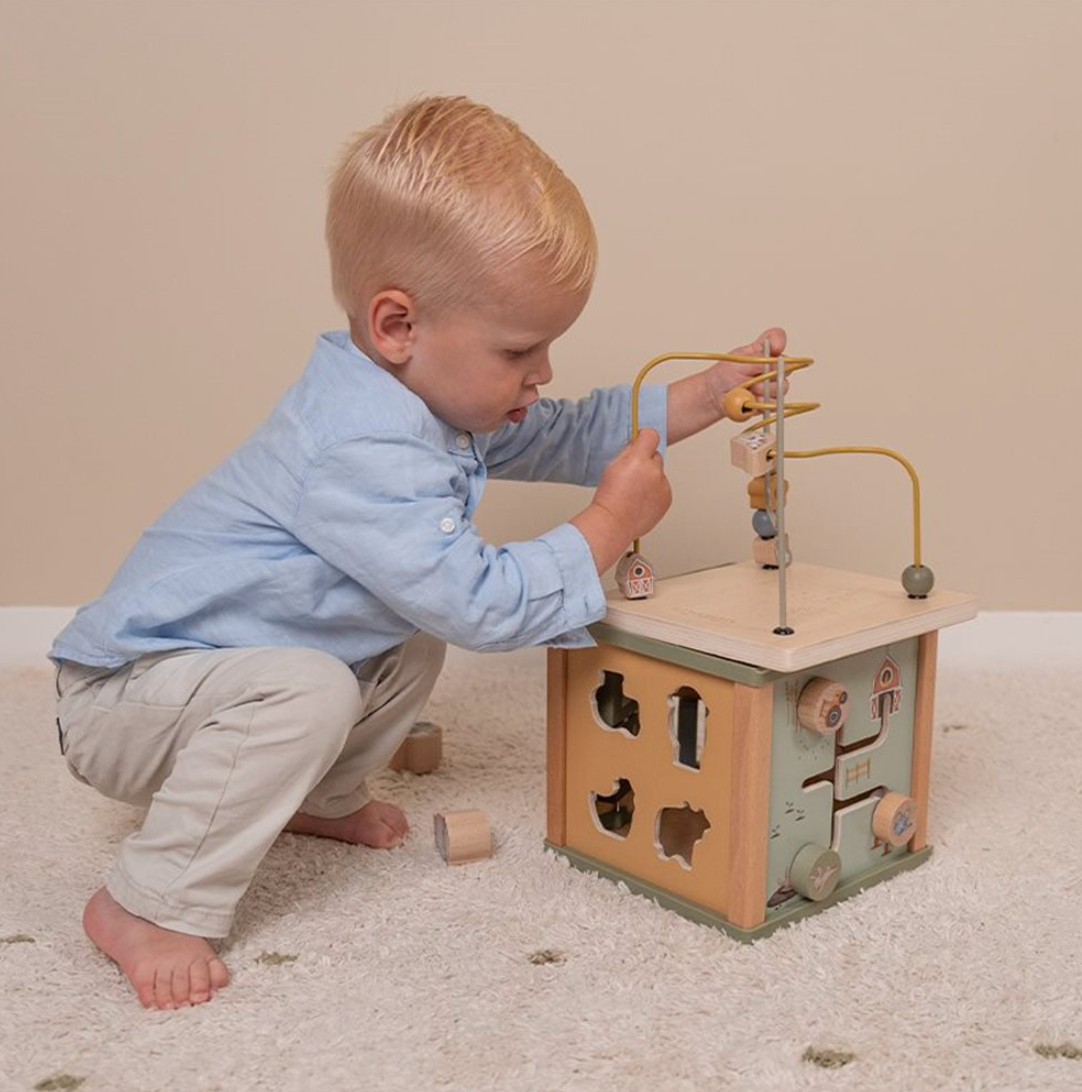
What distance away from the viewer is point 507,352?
94 centimetres

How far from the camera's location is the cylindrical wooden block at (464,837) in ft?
3.40

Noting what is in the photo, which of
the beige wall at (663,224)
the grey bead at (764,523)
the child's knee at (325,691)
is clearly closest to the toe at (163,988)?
the child's knee at (325,691)

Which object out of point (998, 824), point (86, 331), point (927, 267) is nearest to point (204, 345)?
point (86, 331)

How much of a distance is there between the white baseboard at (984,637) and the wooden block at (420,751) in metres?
0.52

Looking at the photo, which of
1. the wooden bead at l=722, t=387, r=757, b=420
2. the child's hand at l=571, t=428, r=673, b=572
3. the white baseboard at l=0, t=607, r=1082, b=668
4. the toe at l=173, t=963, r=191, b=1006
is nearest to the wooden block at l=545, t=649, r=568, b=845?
the child's hand at l=571, t=428, r=673, b=572

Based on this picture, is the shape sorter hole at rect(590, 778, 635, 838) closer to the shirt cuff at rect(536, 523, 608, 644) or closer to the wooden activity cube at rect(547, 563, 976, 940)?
the wooden activity cube at rect(547, 563, 976, 940)

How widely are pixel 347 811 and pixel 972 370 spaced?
81 cm

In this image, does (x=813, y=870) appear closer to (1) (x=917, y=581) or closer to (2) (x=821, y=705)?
(2) (x=821, y=705)

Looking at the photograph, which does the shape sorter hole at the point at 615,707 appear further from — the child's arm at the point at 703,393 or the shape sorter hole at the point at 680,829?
the child's arm at the point at 703,393

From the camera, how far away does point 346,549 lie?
2.99 ft

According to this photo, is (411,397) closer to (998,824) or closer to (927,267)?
(998,824)

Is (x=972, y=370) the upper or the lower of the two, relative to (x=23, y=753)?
upper

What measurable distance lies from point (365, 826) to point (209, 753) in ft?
0.77

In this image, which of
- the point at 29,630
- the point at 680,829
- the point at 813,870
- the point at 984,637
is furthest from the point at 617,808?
the point at 29,630
